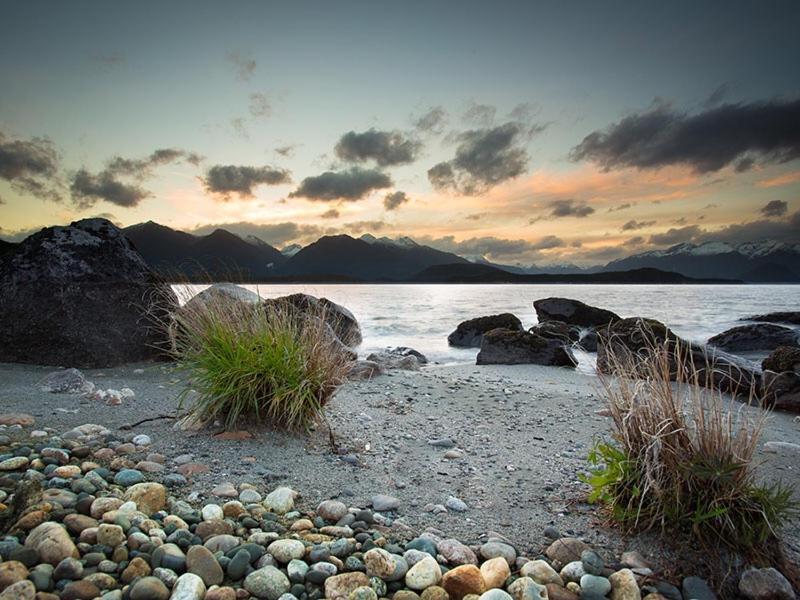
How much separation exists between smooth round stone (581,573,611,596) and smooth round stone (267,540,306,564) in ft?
5.50

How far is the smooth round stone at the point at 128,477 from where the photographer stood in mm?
3744

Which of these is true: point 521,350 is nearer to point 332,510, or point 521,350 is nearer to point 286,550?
point 332,510

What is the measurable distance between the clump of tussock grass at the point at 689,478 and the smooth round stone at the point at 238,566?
2.43 metres

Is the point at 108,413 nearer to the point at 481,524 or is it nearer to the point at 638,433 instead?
the point at 481,524

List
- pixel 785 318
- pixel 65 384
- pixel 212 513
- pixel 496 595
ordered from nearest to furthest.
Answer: pixel 496 595
pixel 212 513
pixel 65 384
pixel 785 318

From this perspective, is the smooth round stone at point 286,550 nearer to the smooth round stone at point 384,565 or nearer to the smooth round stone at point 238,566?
the smooth round stone at point 238,566

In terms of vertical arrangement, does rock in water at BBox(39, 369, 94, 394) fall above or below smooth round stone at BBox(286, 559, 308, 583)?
above

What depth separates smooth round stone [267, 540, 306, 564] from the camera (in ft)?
9.59

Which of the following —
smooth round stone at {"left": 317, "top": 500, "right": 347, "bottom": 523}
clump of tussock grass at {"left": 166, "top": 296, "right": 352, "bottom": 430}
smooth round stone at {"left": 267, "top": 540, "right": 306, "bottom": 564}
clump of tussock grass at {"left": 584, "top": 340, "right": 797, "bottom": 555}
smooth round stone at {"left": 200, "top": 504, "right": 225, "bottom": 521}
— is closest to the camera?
smooth round stone at {"left": 267, "top": 540, "right": 306, "bottom": 564}

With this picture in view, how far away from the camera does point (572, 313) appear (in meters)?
20.1

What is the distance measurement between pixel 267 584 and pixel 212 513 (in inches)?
34.8

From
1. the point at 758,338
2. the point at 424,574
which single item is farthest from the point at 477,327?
the point at 424,574

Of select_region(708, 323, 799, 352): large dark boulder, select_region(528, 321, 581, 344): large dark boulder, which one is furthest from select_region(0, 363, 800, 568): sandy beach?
select_region(708, 323, 799, 352): large dark boulder

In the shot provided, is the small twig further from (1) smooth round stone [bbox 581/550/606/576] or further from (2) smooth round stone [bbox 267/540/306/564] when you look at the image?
(1) smooth round stone [bbox 581/550/606/576]
